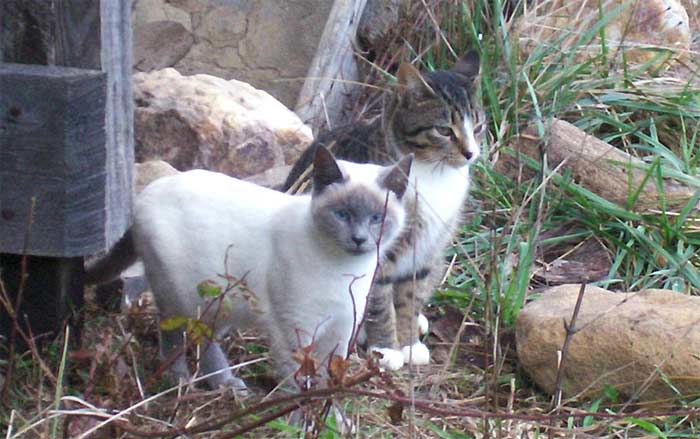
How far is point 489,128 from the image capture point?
15.5 feet

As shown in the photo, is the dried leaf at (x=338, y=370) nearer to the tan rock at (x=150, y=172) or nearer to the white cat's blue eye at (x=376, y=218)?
the white cat's blue eye at (x=376, y=218)

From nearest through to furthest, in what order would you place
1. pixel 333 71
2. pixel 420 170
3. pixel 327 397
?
1. pixel 327 397
2. pixel 420 170
3. pixel 333 71

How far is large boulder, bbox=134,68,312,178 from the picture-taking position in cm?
412

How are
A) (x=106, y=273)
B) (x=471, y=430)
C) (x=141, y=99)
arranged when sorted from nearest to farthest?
(x=471, y=430)
(x=106, y=273)
(x=141, y=99)

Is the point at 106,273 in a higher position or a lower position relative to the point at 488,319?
lower

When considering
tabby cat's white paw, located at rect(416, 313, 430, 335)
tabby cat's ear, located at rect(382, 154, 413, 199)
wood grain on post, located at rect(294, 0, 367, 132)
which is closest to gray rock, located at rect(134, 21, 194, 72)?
wood grain on post, located at rect(294, 0, 367, 132)

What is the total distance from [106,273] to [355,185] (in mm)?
888

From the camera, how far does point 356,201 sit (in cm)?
288

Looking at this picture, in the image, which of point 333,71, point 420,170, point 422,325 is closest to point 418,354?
point 422,325

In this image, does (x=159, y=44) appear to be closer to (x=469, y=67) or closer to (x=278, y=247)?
(x=469, y=67)

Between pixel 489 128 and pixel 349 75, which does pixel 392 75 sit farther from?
pixel 489 128

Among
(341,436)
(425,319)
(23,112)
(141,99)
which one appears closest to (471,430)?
(341,436)

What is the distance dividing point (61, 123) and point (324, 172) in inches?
28.8

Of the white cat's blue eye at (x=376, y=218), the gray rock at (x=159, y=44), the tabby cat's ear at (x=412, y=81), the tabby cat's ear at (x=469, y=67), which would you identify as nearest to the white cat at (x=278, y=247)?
the white cat's blue eye at (x=376, y=218)
